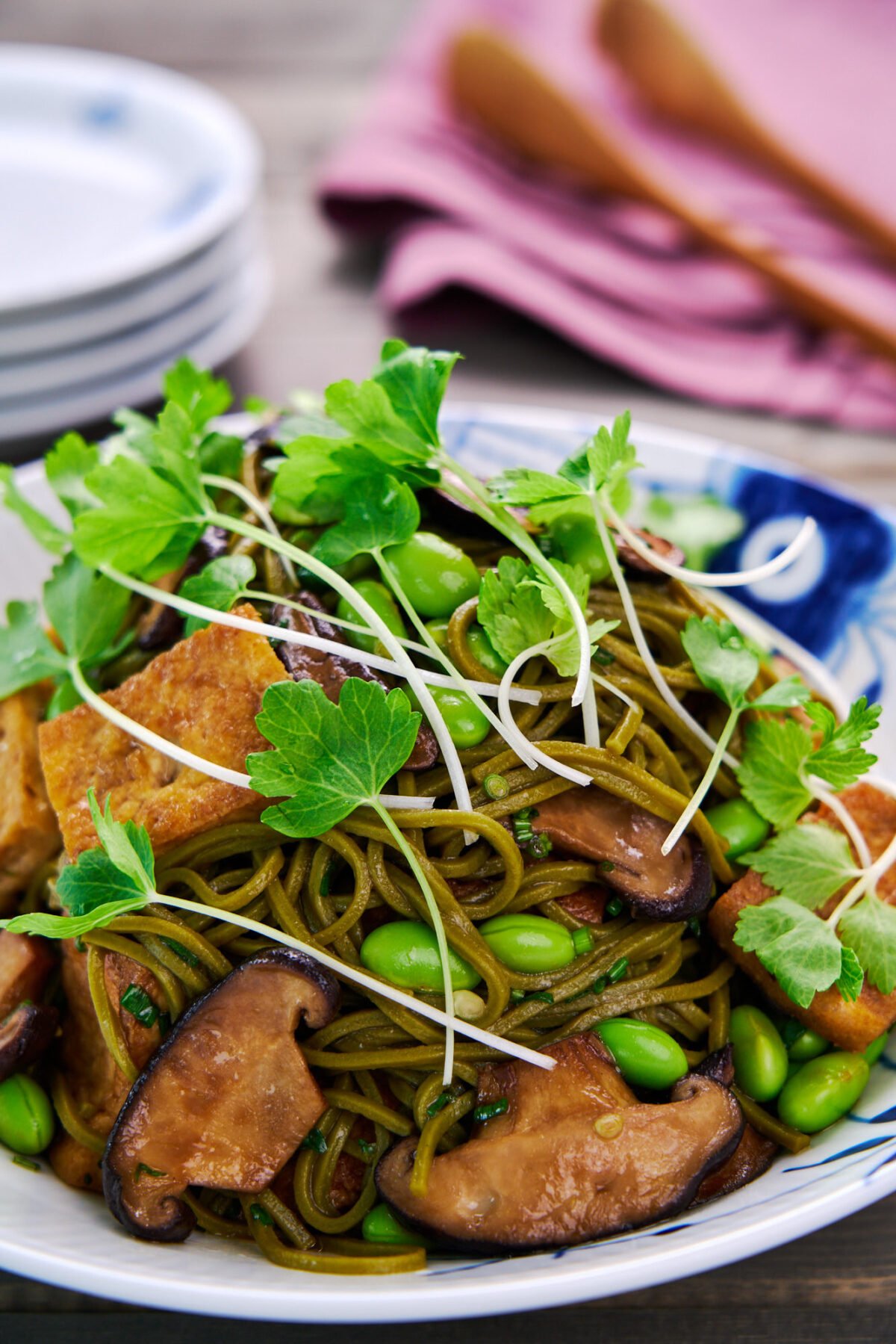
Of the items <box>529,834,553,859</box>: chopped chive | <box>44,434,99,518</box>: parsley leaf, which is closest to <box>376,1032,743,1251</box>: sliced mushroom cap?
<box>529,834,553,859</box>: chopped chive

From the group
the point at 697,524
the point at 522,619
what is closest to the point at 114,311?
the point at 697,524

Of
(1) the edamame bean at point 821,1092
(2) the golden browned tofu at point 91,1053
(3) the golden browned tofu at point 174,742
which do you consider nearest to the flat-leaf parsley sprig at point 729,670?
(1) the edamame bean at point 821,1092

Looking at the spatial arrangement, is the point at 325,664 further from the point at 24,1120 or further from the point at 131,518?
the point at 24,1120

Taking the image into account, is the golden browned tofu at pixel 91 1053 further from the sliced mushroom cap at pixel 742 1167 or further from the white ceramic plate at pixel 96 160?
the white ceramic plate at pixel 96 160

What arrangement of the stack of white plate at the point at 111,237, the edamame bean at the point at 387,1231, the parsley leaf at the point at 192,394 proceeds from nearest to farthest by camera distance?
1. the edamame bean at the point at 387,1231
2. the parsley leaf at the point at 192,394
3. the stack of white plate at the point at 111,237

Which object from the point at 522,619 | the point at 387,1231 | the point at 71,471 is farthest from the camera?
the point at 71,471

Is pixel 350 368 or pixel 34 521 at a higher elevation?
pixel 34 521
